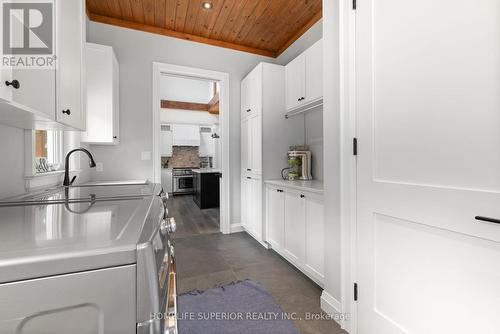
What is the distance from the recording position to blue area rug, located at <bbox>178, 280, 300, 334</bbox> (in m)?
1.50

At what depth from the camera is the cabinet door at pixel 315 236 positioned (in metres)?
1.87

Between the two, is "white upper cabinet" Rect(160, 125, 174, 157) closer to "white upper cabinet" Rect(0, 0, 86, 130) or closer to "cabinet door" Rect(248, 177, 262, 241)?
"cabinet door" Rect(248, 177, 262, 241)

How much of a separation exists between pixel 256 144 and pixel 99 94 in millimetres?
1823

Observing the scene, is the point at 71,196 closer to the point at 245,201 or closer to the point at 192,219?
the point at 245,201

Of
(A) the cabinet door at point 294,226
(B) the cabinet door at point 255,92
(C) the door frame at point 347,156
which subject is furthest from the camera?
(B) the cabinet door at point 255,92

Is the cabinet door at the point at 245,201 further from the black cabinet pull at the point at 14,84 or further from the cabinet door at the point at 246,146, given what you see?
the black cabinet pull at the point at 14,84

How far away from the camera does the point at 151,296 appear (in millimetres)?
496

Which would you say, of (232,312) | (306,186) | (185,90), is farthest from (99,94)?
(185,90)

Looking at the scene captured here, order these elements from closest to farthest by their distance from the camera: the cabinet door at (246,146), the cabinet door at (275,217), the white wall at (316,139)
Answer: the cabinet door at (275,217)
the white wall at (316,139)
the cabinet door at (246,146)

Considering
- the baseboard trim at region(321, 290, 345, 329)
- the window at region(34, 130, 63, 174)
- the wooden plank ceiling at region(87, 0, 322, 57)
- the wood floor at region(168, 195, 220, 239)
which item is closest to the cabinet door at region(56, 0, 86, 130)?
the window at region(34, 130, 63, 174)

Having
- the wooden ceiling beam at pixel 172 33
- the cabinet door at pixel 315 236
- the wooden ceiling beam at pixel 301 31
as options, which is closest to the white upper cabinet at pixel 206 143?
the wooden ceiling beam at pixel 172 33

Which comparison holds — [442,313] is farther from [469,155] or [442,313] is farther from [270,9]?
[270,9]

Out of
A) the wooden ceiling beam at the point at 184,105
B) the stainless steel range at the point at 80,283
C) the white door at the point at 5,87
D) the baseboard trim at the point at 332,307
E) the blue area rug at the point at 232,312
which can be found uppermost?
the wooden ceiling beam at the point at 184,105

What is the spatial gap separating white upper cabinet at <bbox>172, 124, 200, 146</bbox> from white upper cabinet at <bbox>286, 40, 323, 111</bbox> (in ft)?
16.1
